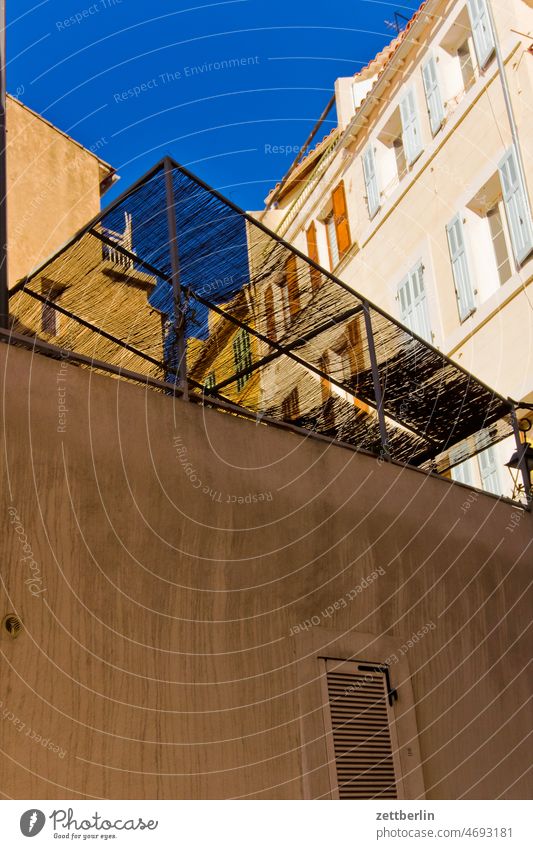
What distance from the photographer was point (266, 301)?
23.4 ft

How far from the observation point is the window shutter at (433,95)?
14.9 m

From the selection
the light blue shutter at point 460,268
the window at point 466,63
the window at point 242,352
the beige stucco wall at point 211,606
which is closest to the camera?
the beige stucco wall at point 211,606

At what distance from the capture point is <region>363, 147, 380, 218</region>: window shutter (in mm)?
16688

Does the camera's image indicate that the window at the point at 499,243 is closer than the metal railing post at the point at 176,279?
No

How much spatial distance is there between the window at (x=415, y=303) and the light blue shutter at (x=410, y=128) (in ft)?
5.96

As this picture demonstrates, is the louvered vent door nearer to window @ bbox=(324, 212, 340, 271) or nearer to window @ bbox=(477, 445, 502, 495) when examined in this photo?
window @ bbox=(477, 445, 502, 495)

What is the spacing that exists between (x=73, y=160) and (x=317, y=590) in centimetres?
1044

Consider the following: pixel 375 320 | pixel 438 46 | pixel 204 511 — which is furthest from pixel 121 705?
pixel 438 46

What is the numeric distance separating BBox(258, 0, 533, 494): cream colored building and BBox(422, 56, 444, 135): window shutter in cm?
2

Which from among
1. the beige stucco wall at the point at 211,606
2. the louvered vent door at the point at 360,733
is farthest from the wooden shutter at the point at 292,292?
the louvered vent door at the point at 360,733

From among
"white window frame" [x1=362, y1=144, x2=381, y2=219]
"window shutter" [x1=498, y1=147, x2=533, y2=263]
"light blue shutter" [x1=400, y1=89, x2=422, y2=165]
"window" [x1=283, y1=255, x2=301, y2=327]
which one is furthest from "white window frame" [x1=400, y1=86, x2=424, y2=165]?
"window" [x1=283, y1=255, x2=301, y2=327]

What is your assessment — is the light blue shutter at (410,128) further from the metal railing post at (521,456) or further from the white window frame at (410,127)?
the metal railing post at (521,456)

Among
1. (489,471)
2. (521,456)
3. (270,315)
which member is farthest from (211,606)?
(489,471)
